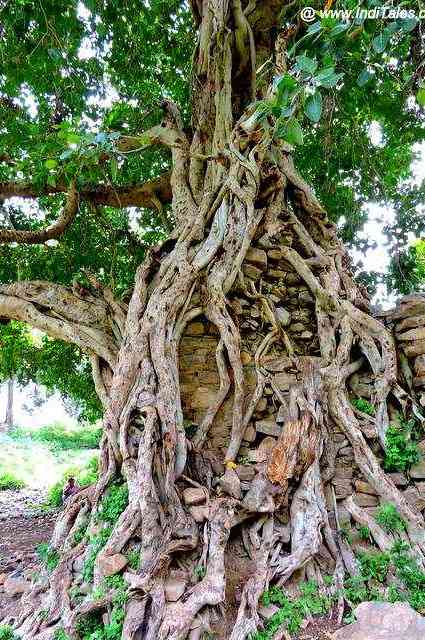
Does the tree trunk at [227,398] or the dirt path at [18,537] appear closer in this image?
the tree trunk at [227,398]

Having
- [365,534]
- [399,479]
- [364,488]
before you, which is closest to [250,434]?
[364,488]

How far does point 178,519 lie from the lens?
232 centimetres

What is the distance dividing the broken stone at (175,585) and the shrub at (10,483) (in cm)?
563

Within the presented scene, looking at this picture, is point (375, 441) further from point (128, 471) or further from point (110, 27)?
point (110, 27)

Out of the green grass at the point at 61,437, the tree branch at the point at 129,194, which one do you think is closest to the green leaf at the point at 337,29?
the tree branch at the point at 129,194

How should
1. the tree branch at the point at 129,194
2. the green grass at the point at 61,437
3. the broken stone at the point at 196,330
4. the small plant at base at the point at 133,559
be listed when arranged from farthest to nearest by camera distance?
the green grass at the point at 61,437, the tree branch at the point at 129,194, the broken stone at the point at 196,330, the small plant at base at the point at 133,559

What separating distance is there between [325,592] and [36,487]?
6.02m

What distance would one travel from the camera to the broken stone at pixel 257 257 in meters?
3.64

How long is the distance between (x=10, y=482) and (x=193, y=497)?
18.6 feet

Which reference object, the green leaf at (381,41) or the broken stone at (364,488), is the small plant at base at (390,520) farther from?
the green leaf at (381,41)

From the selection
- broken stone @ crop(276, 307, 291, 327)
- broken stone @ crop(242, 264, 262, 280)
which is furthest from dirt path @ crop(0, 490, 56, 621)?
broken stone @ crop(242, 264, 262, 280)

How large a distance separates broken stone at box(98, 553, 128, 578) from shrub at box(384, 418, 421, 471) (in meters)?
1.84

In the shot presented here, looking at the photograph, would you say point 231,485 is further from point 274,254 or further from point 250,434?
point 274,254

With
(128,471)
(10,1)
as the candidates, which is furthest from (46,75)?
(128,471)
